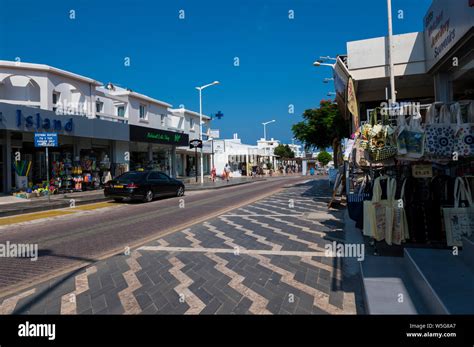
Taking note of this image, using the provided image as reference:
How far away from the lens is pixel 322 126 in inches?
879

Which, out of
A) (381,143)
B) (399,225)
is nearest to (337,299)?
(399,225)

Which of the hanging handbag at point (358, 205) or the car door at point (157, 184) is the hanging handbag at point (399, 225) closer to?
the hanging handbag at point (358, 205)

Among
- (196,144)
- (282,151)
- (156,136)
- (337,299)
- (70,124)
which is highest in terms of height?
(282,151)

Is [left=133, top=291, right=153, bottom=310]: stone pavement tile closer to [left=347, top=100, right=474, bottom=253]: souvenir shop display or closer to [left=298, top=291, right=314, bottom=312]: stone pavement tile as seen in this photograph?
[left=298, top=291, right=314, bottom=312]: stone pavement tile

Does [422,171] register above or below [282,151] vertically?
below

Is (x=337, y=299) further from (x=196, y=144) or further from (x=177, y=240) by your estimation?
(x=196, y=144)

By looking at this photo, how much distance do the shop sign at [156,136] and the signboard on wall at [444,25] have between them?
19.4 metres

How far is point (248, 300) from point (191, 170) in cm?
3407

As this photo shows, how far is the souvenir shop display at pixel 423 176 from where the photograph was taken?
4.29 metres

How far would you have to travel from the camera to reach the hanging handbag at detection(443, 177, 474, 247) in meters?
4.26

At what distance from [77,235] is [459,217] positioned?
7.71 m

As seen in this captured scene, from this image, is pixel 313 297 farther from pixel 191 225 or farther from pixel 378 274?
pixel 191 225

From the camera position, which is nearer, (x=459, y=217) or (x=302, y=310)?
(x=302, y=310)
